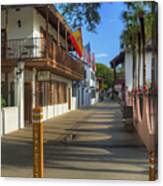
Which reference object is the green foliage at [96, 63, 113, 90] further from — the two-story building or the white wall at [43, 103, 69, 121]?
the white wall at [43, 103, 69, 121]

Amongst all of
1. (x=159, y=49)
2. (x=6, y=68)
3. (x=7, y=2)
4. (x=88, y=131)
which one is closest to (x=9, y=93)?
(x=6, y=68)

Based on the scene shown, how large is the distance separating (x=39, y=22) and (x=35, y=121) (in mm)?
12280

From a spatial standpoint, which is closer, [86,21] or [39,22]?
[86,21]

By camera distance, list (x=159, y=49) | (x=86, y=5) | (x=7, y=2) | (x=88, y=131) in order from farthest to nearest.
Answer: (x=88, y=131) < (x=86, y=5) < (x=7, y=2) < (x=159, y=49)

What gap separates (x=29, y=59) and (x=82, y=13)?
8535 mm

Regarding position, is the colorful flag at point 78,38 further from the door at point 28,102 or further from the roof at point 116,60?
the door at point 28,102

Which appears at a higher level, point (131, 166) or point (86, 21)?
point (86, 21)

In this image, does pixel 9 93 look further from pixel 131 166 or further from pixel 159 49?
pixel 159 49

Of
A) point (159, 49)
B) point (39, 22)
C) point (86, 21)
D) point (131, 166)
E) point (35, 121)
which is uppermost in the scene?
point (39, 22)

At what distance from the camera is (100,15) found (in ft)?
26.7

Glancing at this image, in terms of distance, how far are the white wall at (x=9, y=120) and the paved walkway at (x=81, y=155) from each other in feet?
0.94

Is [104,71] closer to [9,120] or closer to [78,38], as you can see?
[9,120]

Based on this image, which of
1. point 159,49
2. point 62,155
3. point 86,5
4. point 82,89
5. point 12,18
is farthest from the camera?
point 82,89

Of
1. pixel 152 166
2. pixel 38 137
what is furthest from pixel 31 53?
pixel 152 166
